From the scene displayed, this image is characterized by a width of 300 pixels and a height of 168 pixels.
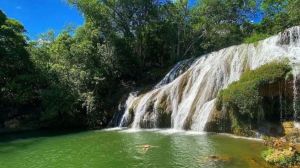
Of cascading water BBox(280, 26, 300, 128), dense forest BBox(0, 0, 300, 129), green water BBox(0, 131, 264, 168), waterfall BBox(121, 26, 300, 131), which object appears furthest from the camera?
dense forest BBox(0, 0, 300, 129)

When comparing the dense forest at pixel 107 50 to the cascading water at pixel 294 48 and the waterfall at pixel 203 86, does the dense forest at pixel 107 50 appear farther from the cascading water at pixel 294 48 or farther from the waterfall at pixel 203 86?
the cascading water at pixel 294 48

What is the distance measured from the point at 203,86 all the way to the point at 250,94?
6.29m

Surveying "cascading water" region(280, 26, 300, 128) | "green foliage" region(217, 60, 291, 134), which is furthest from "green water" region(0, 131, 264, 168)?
"cascading water" region(280, 26, 300, 128)

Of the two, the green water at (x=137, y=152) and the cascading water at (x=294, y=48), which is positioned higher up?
the cascading water at (x=294, y=48)

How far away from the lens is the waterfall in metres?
23.7

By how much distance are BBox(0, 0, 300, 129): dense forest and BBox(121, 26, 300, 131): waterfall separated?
632 cm

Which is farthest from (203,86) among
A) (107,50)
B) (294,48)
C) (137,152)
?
(107,50)

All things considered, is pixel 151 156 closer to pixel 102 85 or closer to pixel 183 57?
pixel 102 85

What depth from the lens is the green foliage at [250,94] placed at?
19.4m

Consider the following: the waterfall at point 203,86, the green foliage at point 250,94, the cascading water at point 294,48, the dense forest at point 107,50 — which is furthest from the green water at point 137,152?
the dense forest at point 107,50

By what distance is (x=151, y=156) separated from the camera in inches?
627

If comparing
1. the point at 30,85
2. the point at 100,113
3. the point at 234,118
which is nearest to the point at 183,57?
the point at 100,113

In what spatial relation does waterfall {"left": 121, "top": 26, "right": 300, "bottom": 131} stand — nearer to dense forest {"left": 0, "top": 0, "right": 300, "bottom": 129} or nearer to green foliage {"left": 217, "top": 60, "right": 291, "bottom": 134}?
green foliage {"left": 217, "top": 60, "right": 291, "bottom": 134}

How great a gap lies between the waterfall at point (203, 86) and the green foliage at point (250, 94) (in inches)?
79.3
